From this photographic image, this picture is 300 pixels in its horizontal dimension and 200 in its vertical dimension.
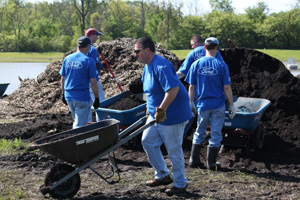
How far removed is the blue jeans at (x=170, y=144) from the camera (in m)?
5.19

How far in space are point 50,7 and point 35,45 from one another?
36.5 metres

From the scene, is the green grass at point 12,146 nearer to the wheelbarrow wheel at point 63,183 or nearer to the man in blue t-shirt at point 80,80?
the man in blue t-shirt at point 80,80

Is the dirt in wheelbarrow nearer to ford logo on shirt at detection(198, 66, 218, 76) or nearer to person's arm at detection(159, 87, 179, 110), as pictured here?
person's arm at detection(159, 87, 179, 110)

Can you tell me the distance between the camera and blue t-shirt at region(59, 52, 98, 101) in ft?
22.1

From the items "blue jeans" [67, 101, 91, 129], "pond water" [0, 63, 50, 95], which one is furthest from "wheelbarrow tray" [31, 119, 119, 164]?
"pond water" [0, 63, 50, 95]

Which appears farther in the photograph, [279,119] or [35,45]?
[35,45]

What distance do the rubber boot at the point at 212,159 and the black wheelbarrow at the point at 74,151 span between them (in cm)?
173

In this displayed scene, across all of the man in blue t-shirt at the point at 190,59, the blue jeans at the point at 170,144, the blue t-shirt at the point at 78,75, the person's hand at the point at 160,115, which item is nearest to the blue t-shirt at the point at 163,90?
the blue jeans at the point at 170,144

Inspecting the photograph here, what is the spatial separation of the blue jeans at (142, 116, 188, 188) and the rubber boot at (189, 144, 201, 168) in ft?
4.15

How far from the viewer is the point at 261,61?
891 cm

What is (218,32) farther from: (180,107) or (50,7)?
(180,107)

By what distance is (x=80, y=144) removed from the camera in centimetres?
506

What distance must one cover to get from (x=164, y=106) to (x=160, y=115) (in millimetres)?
108

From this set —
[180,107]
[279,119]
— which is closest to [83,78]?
[180,107]
